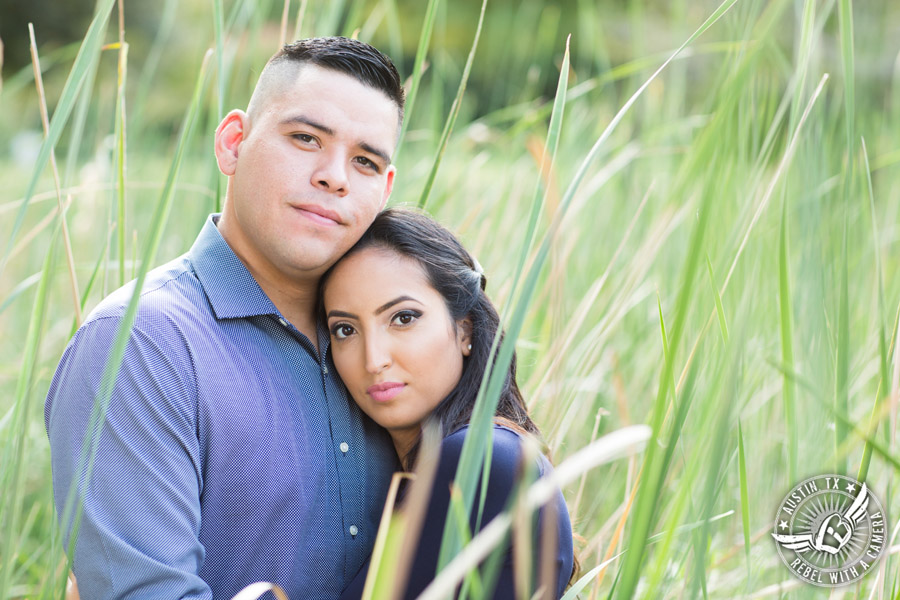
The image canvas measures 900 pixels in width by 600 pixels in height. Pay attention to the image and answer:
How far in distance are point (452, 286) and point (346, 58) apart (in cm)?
35

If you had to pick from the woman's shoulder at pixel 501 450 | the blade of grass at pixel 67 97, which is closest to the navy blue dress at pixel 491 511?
the woman's shoulder at pixel 501 450

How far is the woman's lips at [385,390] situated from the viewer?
3.75 feet

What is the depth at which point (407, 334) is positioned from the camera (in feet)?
3.80

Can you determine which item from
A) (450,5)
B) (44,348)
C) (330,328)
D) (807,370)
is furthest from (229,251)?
(450,5)

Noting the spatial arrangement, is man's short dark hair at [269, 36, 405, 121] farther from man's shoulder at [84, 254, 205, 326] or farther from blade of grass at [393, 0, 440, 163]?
man's shoulder at [84, 254, 205, 326]

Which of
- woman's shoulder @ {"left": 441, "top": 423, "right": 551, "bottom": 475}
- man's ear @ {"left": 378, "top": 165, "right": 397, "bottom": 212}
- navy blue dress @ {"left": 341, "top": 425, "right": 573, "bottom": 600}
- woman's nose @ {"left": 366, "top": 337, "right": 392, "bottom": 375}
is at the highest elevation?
man's ear @ {"left": 378, "top": 165, "right": 397, "bottom": 212}

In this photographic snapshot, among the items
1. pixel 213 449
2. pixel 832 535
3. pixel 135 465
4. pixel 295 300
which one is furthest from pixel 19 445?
pixel 832 535

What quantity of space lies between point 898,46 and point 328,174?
539 centimetres

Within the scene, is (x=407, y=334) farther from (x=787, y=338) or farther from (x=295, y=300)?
(x=787, y=338)

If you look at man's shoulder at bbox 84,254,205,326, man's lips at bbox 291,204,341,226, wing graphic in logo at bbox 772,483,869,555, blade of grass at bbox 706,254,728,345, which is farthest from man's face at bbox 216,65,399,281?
wing graphic in logo at bbox 772,483,869,555

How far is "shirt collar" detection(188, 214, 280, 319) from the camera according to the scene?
1.10 meters

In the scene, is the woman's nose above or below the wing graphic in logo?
above

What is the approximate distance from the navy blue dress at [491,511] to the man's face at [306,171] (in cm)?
33

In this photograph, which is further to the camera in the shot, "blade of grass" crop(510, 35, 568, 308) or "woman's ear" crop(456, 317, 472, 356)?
"woman's ear" crop(456, 317, 472, 356)
